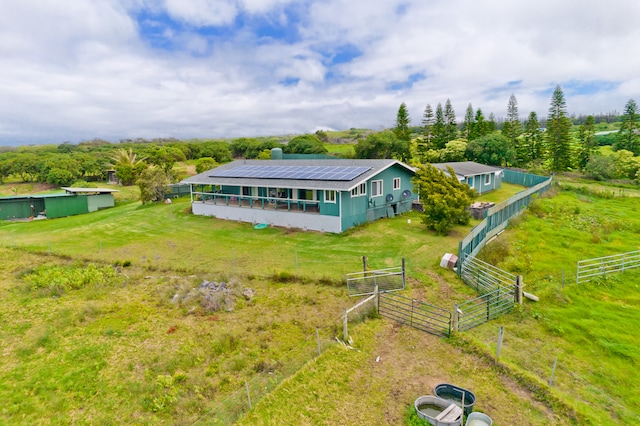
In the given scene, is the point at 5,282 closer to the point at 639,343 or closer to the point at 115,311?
the point at 115,311

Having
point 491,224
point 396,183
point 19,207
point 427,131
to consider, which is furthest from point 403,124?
point 19,207

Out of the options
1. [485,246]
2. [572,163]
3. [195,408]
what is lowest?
[195,408]

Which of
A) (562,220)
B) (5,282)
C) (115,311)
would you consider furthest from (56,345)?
(562,220)

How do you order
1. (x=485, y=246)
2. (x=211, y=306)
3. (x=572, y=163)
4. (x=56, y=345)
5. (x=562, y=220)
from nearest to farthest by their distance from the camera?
(x=56, y=345)
(x=211, y=306)
(x=485, y=246)
(x=562, y=220)
(x=572, y=163)

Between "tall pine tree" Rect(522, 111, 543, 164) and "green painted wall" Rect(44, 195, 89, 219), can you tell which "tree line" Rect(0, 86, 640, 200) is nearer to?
"tall pine tree" Rect(522, 111, 543, 164)

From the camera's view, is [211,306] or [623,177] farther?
[623,177]

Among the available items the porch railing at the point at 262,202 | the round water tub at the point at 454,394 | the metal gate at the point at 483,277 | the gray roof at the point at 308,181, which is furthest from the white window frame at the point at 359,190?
the round water tub at the point at 454,394

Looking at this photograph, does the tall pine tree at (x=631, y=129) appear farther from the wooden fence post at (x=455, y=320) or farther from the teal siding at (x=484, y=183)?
the wooden fence post at (x=455, y=320)

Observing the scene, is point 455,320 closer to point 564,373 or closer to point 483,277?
point 564,373
